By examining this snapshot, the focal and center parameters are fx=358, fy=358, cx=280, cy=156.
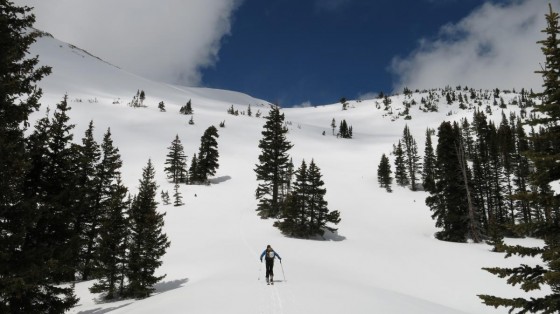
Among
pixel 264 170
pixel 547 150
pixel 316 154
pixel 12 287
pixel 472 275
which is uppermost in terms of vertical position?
pixel 316 154

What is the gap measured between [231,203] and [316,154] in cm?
5229

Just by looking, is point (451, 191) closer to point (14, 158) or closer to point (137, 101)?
point (14, 158)

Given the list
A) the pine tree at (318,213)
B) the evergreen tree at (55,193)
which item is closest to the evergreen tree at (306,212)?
the pine tree at (318,213)

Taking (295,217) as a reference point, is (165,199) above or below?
above

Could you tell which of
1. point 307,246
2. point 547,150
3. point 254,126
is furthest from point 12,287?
point 254,126

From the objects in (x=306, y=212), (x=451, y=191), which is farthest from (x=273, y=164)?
(x=451, y=191)

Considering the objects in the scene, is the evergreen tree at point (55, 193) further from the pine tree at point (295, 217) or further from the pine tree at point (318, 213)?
the pine tree at point (318, 213)

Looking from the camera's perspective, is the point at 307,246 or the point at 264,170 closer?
the point at 307,246

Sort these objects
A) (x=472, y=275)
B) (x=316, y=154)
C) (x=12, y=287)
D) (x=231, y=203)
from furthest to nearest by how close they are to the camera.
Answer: (x=316, y=154) < (x=231, y=203) < (x=472, y=275) < (x=12, y=287)

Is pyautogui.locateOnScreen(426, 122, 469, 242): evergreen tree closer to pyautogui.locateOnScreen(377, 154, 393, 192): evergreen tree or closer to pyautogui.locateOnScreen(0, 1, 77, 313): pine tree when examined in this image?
pyautogui.locateOnScreen(377, 154, 393, 192): evergreen tree

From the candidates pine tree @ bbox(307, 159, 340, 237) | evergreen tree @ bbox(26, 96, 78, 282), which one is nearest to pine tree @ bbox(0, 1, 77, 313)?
evergreen tree @ bbox(26, 96, 78, 282)

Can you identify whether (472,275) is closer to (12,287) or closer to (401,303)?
(401,303)

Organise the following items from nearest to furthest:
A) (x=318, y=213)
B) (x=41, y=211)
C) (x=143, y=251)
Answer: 1. (x=41, y=211)
2. (x=143, y=251)
3. (x=318, y=213)

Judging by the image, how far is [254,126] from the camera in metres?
131
